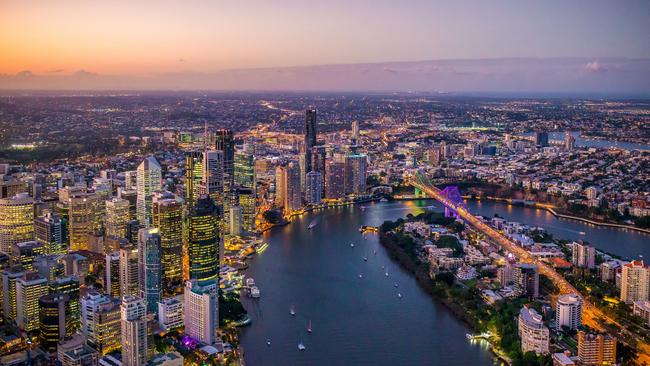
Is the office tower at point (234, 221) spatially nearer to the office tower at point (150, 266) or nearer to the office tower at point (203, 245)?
the office tower at point (203, 245)

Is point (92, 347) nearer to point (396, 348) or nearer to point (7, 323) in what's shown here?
point (7, 323)

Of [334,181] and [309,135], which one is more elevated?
[309,135]

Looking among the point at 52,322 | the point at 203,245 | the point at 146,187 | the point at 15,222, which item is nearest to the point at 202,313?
the point at 52,322

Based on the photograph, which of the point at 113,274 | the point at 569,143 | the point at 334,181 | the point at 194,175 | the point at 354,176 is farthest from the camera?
the point at 569,143

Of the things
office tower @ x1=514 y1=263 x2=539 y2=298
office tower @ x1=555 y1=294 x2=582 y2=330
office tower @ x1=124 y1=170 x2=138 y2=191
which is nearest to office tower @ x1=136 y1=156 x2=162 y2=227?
office tower @ x1=124 y1=170 x2=138 y2=191

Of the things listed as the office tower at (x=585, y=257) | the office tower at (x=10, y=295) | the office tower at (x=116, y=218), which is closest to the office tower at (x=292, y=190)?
the office tower at (x=116, y=218)

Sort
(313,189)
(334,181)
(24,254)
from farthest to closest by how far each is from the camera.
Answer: (334,181), (313,189), (24,254)

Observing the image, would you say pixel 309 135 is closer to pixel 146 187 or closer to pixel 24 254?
pixel 146 187
